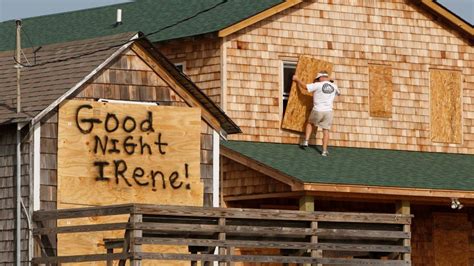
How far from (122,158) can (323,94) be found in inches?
303

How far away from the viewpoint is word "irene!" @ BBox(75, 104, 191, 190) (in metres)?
27.7

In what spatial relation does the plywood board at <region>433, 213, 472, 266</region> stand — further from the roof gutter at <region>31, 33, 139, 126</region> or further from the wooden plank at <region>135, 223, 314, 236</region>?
the roof gutter at <region>31, 33, 139, 126</region>

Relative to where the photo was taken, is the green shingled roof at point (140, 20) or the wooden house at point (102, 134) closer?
the wooden house at point (102, 134)

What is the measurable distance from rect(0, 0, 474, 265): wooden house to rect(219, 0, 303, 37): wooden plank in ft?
0.11

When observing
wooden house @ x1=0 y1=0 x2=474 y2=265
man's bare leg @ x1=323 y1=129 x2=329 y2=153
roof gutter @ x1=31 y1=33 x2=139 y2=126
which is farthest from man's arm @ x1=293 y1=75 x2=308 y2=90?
roof gutter @ x1=31 y1=33 x2=139 y2=126

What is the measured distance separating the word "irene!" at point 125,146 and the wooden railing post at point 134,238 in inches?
118

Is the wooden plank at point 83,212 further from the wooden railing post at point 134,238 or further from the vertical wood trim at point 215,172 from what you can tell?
the vertical wood trim at point 215,172

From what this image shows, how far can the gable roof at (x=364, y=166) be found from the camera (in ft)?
106

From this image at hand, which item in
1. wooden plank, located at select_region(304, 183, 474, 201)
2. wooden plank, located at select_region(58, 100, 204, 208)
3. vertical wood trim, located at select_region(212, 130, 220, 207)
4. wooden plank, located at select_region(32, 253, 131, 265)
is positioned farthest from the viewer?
wooden plank, located at select_region(304, 183, 474, 201)

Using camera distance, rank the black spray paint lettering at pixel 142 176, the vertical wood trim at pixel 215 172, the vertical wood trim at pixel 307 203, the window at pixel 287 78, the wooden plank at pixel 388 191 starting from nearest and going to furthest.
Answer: the black spray paint lettering at pixel 142 176
the vertical wood trim at pixel 215 172
the wooden plank at pixel 388 191
the vertical wood trim at pixel 307 203
the window at pixel 287 78

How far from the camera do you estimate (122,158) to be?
92.0 ft

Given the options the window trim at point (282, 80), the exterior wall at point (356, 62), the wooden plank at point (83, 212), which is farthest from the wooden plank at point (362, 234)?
the window trim at point (282, 80)

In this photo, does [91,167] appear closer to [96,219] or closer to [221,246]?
[96,219]

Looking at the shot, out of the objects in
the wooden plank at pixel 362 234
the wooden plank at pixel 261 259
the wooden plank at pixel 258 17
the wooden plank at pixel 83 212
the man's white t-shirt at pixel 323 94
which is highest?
the wooden plank at pixel 258 17
